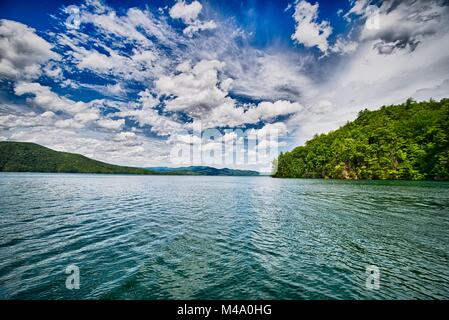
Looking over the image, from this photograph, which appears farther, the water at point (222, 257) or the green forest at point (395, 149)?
the green forest at point (395, 149)

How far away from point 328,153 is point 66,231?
523ft

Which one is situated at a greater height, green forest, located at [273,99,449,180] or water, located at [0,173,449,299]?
green forest, located at [273,99,449,180]

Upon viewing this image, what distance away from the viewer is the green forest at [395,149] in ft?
301

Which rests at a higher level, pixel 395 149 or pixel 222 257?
pixel 395 149

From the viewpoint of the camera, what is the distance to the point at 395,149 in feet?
352

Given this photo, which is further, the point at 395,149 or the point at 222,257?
the point at 395,149

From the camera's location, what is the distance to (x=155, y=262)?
1174cm

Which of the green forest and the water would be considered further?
the green forest

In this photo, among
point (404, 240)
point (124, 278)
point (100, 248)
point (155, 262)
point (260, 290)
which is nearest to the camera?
point (260, 290)

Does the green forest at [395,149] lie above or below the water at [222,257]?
above

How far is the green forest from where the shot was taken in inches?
3612
